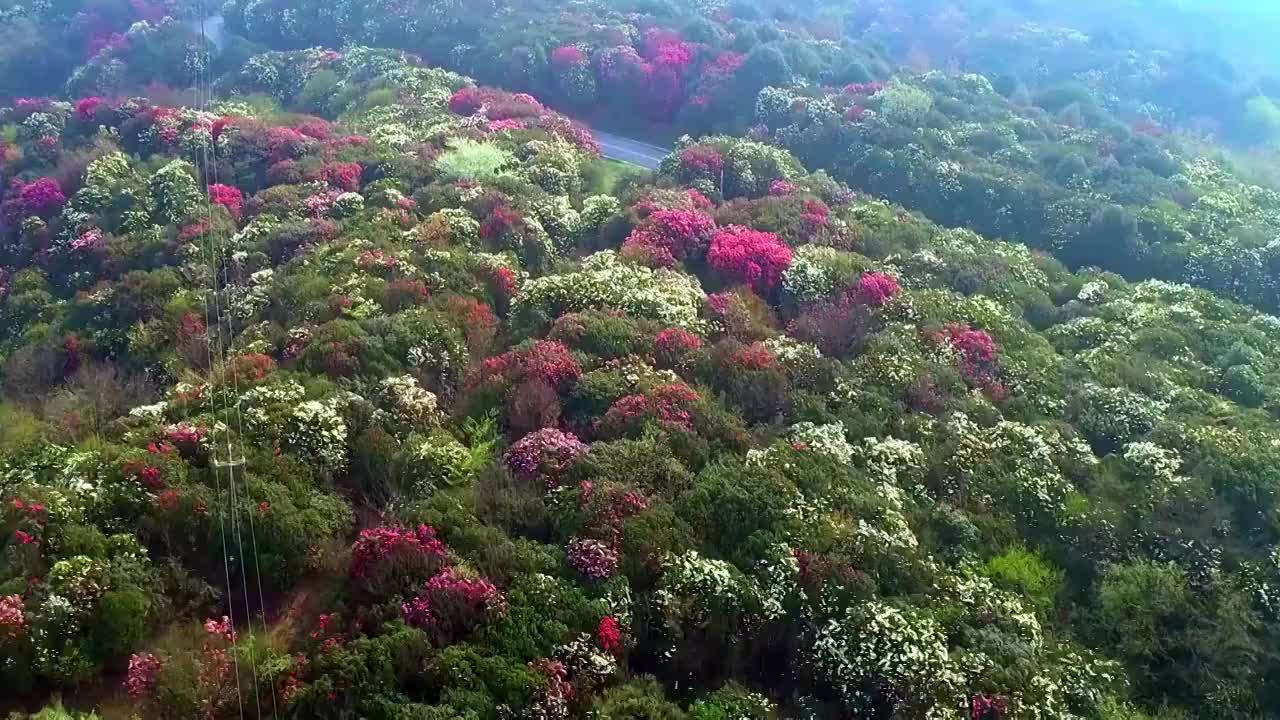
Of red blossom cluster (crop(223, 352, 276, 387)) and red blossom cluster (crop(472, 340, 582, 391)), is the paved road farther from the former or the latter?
red blossom cluster (crop(223, 352, 276, 387))

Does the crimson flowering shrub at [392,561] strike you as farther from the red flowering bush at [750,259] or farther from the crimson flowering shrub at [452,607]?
the red flowering bush at [750,259]

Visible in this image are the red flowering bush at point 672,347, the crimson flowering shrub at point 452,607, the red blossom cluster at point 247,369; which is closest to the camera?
the crimson flowering shrub at point 452,607

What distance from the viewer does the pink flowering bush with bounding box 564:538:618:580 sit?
2042cm

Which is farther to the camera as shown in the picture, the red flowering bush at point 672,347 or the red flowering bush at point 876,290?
the red flowering bush at point 876,290

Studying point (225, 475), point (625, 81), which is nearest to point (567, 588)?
point (225, 475)

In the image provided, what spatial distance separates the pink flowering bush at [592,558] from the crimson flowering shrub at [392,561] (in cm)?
289

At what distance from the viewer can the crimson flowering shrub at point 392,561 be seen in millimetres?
19906

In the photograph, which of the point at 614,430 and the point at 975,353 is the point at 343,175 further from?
the point at 975,353

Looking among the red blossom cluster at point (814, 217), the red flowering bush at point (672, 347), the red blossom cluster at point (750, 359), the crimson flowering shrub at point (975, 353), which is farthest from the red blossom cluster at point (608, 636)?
the red blossom cluster at point (814, 217)

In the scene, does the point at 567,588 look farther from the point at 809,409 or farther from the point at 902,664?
the point at 809,409

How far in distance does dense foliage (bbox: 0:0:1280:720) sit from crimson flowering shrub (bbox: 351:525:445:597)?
0.09m

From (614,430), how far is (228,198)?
82.2 feet

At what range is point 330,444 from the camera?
24062 mm

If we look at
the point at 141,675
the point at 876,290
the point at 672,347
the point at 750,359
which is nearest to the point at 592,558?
the point at 141,675
